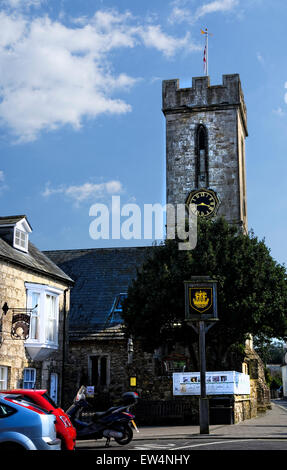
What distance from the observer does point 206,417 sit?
62.7ft

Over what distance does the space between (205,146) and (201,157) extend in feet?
2.94

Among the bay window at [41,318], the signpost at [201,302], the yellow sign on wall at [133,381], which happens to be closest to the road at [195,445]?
the signpost at [201,302]

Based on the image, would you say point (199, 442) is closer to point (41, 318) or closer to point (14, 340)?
point (14, 340)

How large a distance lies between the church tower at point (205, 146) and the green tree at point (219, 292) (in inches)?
477

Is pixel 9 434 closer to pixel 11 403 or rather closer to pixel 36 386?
pixel 11 403

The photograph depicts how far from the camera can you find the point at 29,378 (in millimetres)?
25578

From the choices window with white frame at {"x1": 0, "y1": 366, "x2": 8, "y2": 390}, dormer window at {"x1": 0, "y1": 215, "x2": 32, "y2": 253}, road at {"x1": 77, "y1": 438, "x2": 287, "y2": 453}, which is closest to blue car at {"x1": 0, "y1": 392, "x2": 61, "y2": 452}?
road at {"x1": 77, "y1": 438, "x2": 287, "y2": 453}

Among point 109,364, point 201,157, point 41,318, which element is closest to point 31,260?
point 41,318

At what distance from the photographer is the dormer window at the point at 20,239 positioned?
87.9 ft

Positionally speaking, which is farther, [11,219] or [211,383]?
[11,219]

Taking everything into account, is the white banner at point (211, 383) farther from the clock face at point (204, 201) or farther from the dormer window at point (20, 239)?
the clock face at point (204, 201)

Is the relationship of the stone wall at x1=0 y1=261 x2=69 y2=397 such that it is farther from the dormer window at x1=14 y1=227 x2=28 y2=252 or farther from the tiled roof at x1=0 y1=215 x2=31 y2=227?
the tiled roof at x1=0 y1=215 x2=31 y2=227

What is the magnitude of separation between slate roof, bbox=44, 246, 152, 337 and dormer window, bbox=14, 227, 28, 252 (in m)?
8.73
